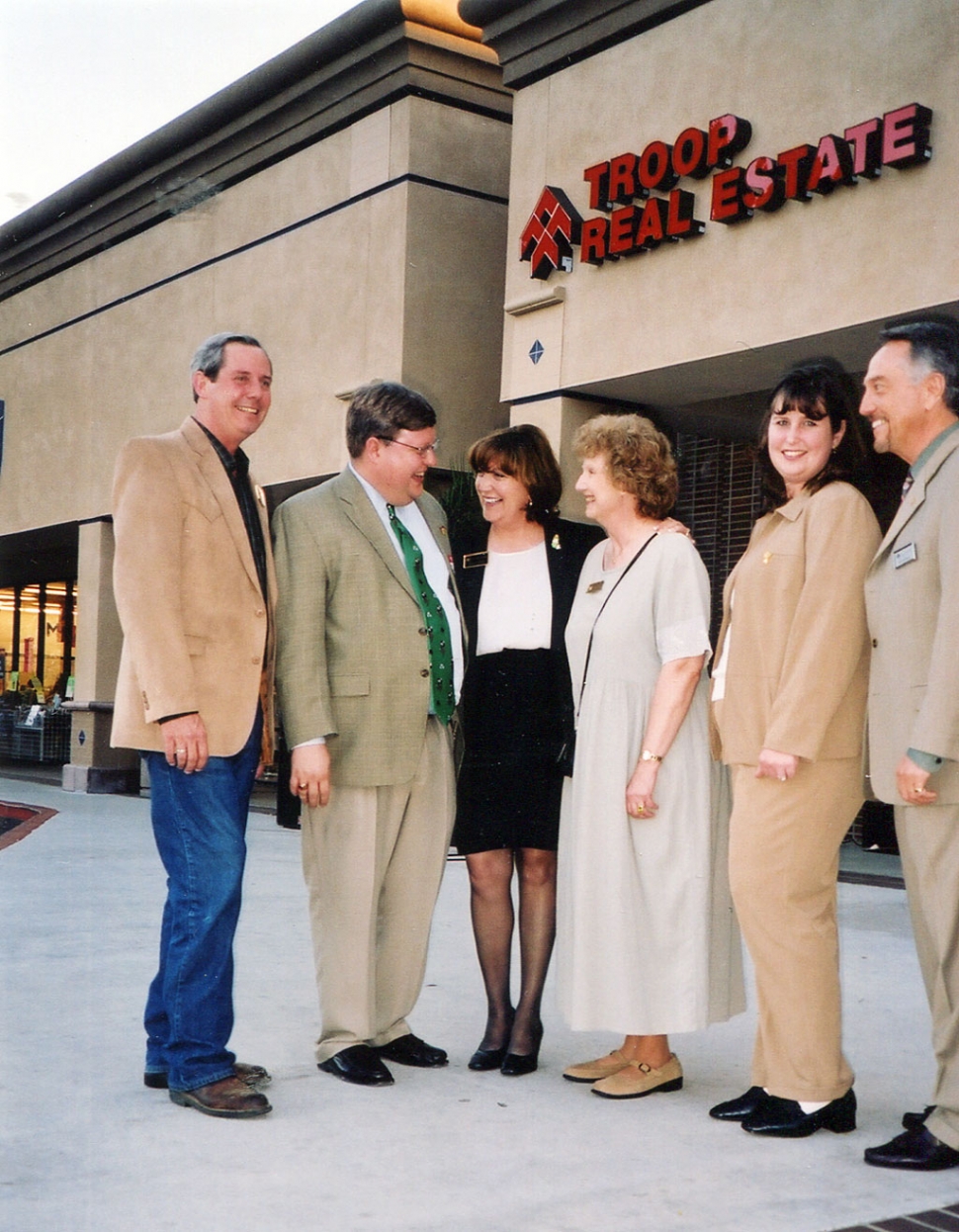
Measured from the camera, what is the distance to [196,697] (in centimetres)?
336

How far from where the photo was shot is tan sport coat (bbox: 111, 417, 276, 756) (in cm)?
332

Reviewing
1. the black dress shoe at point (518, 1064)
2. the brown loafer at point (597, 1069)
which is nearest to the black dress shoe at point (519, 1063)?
the black dress shoe at point (518, 1064)

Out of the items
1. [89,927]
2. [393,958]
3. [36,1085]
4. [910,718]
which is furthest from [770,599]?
[89,927]

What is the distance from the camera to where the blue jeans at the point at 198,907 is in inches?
131

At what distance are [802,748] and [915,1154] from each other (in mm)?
886

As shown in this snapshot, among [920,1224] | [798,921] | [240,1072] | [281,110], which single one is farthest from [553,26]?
[920,1224]

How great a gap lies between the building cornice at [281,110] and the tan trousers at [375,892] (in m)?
7.88

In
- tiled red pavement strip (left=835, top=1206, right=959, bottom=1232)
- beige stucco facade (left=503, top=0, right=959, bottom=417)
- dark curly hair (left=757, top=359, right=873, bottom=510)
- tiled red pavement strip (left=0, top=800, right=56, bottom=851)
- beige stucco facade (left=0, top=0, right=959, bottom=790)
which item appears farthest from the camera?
tiled red pavement strip (left=0, top=800, right=56, bottom=851)

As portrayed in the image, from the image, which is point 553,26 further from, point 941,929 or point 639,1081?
point 941,929

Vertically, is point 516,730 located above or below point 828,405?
below

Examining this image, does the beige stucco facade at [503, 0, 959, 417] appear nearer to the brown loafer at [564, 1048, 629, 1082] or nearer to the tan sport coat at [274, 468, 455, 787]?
the tan sport coat at [274, 468, 455, 787]

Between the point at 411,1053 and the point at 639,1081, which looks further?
the point at 411,1053

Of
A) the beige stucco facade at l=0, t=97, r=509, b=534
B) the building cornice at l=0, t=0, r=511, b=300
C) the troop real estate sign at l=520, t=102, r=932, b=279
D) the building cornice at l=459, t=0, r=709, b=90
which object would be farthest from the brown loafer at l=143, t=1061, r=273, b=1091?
the building cornice at l=0, t=0, r=511, b=300

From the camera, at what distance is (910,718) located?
2979 mm
